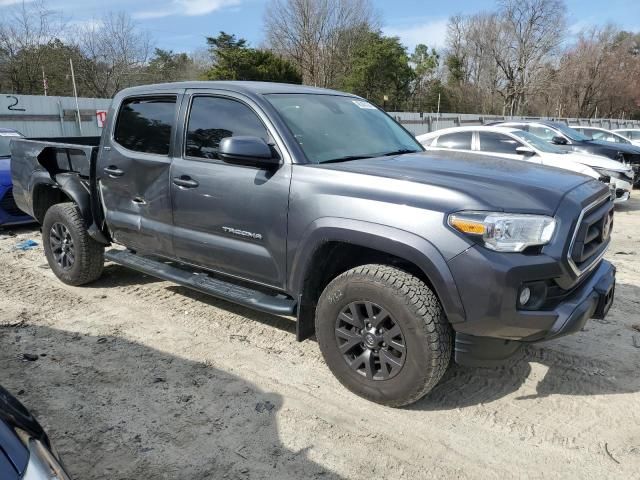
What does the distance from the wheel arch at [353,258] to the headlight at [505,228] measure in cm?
21

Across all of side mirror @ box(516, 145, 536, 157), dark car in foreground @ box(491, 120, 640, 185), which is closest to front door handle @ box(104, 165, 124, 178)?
side mirror @ box(516, 145, 536, 157)

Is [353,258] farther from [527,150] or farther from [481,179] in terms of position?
[527,150]

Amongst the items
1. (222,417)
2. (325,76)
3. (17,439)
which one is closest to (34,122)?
(222,417)

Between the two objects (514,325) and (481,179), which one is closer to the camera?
(514,325)

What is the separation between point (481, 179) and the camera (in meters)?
3.01

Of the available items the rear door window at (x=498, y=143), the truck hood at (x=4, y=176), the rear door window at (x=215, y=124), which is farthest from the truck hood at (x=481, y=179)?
the rear door window at (x=498, y=143)

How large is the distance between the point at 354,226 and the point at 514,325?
995mm

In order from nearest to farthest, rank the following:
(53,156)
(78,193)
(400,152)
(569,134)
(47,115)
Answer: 1. (400,152)
2. (78,193)
3. (53,156)
4. (569,134)
5. (47,115)

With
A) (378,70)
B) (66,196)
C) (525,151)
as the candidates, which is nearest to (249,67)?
(378,70)

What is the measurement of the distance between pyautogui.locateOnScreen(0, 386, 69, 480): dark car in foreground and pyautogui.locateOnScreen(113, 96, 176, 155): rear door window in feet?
8.90

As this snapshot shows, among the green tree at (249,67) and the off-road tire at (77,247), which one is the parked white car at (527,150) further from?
the green tree at (249,67)

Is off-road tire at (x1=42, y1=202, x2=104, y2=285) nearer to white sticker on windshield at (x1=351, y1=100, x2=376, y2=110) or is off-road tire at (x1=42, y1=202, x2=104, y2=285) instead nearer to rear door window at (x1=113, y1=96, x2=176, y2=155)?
rear door window at (x1=113, y1=96, x2=176, y2=155)

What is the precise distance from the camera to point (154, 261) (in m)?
4.57

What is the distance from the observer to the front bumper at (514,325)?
2.64 metres
